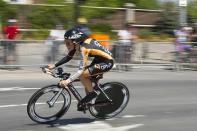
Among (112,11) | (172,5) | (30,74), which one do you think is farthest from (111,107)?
(172,5)

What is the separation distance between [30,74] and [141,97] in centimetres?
533

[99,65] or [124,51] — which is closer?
[99,65]

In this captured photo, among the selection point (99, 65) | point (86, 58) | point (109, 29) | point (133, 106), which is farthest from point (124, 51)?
point (109, 29)

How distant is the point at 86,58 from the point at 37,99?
107 centimetres

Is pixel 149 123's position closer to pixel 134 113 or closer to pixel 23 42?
pixel 134 113

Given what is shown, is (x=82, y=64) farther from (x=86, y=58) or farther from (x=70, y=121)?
(x=70, y=121)

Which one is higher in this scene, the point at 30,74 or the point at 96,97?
the point at 96,97

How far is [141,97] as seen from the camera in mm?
13367

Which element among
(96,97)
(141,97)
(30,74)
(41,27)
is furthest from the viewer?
(41,27)

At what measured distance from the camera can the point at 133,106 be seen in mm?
12031

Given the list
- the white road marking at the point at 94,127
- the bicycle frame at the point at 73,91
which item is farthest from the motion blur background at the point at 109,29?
the white road marking at the point at 94,127

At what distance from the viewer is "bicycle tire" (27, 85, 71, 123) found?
31.3 ft

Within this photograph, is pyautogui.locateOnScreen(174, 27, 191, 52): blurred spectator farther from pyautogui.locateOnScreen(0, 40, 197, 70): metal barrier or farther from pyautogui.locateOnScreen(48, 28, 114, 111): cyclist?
pyautogui.locateOnScreen(48, 28, 114, 111): cyclist

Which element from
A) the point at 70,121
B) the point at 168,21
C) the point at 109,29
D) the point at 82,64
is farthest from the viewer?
the point at 168,21
